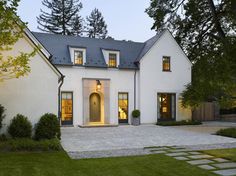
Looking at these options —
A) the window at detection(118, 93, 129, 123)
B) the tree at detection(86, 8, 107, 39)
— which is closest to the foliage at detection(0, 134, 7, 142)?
the window at detection(118, 93, 129, 123)

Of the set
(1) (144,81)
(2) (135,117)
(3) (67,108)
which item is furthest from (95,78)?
(2) (135,117)

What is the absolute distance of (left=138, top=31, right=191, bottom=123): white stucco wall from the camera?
20.8m

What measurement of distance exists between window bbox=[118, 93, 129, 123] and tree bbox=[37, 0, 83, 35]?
86.1 feet

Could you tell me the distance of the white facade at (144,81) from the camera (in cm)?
1914

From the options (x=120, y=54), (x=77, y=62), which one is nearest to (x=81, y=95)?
(x=77, y=62)

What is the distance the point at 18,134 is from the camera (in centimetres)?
1072

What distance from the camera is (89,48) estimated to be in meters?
20.6

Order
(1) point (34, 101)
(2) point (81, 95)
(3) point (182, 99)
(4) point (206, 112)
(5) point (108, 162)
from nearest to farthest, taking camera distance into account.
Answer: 1. (5) point (108, 162)
2. (1) point (34, 101)
3. (2) point (81, 95)
4. (3) point (182, 99)
5. (4) point (206, 112)

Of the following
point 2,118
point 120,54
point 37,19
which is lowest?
point 2,118

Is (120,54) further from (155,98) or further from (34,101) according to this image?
(34,101)

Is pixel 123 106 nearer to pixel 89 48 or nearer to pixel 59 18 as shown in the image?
pixel 89 48

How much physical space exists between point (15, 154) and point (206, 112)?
1951cm

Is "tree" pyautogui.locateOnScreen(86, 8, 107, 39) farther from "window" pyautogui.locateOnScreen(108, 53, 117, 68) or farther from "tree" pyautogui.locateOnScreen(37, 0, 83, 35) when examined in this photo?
"window" pyautogui.locateOnScreen(108, 53, 117, 68)

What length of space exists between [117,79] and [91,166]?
13.2 meters
